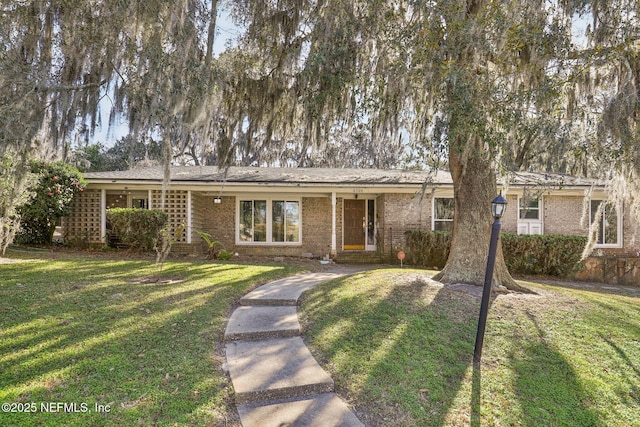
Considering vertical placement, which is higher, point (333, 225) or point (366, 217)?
point (366, 217)

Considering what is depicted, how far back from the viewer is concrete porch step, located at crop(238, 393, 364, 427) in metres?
2.64

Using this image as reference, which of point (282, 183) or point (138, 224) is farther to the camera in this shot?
point (282, 183)

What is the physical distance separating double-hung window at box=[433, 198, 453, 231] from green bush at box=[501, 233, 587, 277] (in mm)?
2090

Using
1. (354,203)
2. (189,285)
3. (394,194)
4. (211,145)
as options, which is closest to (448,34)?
(189,285)

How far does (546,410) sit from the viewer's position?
302 cm

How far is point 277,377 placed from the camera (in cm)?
321

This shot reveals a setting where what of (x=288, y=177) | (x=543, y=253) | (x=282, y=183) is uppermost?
(x=288, y=177)

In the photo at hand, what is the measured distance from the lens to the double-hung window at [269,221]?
13.0 meters

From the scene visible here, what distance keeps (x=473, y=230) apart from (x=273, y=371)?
4510 mm

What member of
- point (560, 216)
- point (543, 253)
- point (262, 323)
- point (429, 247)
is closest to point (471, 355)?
point (262, 323)

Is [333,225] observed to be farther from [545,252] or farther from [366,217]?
[545,252]

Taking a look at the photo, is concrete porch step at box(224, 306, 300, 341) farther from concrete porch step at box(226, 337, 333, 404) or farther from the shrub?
the shrub

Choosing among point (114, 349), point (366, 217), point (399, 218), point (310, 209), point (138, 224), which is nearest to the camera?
point (114, 349)

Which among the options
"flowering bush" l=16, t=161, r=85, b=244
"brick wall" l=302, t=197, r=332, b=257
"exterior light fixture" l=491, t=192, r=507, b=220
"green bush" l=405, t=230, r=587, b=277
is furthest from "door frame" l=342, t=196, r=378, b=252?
"exterior light fixture" l=491, t=192, r=507, b=220
